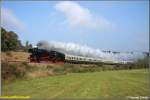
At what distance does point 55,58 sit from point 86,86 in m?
1.46

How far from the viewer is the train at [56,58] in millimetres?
10570

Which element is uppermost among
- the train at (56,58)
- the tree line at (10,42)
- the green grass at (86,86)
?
the tree line at (10,42)

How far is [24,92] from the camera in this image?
9812 mm

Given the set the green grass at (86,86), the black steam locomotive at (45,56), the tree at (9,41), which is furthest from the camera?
the black steam locomotive at (45,56)

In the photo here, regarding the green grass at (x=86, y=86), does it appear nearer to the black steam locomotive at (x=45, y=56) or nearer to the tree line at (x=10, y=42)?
the black steam locomotive at (x=45, y=56)

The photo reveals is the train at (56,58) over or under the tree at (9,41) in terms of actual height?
under

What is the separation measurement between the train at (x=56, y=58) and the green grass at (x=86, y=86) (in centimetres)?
41

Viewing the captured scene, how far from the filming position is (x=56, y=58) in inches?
420

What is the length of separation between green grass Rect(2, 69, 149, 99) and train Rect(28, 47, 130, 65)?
16.0 inches

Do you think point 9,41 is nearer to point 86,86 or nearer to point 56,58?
point 56,58

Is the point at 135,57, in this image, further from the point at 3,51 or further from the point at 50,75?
the point at 3,51

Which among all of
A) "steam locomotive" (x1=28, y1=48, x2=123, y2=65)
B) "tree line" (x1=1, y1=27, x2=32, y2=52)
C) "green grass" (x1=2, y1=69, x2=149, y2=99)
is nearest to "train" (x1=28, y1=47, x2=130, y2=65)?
"steam locomotive" (x1=28, y1=48, x2=123, y2=65)

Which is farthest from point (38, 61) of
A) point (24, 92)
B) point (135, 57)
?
point (135, 57)

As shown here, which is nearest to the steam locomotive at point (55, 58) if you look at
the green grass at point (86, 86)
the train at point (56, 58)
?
the train at point (56, 58)
